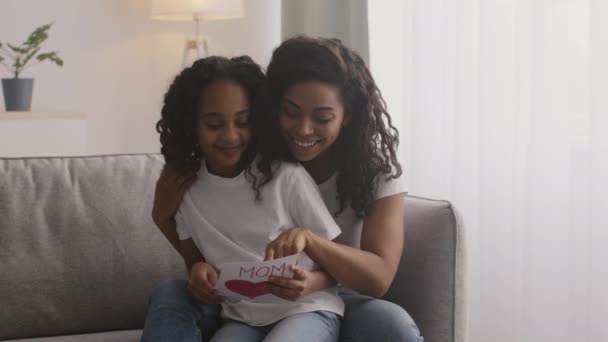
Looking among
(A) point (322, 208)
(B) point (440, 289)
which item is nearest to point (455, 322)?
(B) point (440, 289)

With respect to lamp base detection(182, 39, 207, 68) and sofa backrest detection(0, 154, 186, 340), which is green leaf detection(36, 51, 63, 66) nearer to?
lamp base detection(182, 39, 207, 68)

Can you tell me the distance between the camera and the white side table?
11.4 feet

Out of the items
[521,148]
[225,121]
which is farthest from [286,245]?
[521,148]

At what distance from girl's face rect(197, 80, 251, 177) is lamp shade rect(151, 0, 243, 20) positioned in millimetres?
2275

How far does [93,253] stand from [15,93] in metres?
1.99

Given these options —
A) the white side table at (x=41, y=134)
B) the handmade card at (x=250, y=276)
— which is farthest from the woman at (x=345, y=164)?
the white side table at (x=41, y=134)

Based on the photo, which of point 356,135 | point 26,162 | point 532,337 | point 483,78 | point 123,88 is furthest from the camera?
point 123,88

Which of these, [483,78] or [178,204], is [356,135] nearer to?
[178,204]

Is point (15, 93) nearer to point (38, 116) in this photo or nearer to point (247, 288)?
point (38, 116)

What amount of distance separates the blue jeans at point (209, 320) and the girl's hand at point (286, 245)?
209 millimetres

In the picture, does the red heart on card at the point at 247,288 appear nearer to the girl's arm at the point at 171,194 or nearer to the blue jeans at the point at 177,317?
the blue jeans at the point at 177,317

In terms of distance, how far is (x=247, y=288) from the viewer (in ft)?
4.92

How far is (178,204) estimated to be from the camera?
1.67 meters

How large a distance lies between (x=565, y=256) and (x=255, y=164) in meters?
1.18
